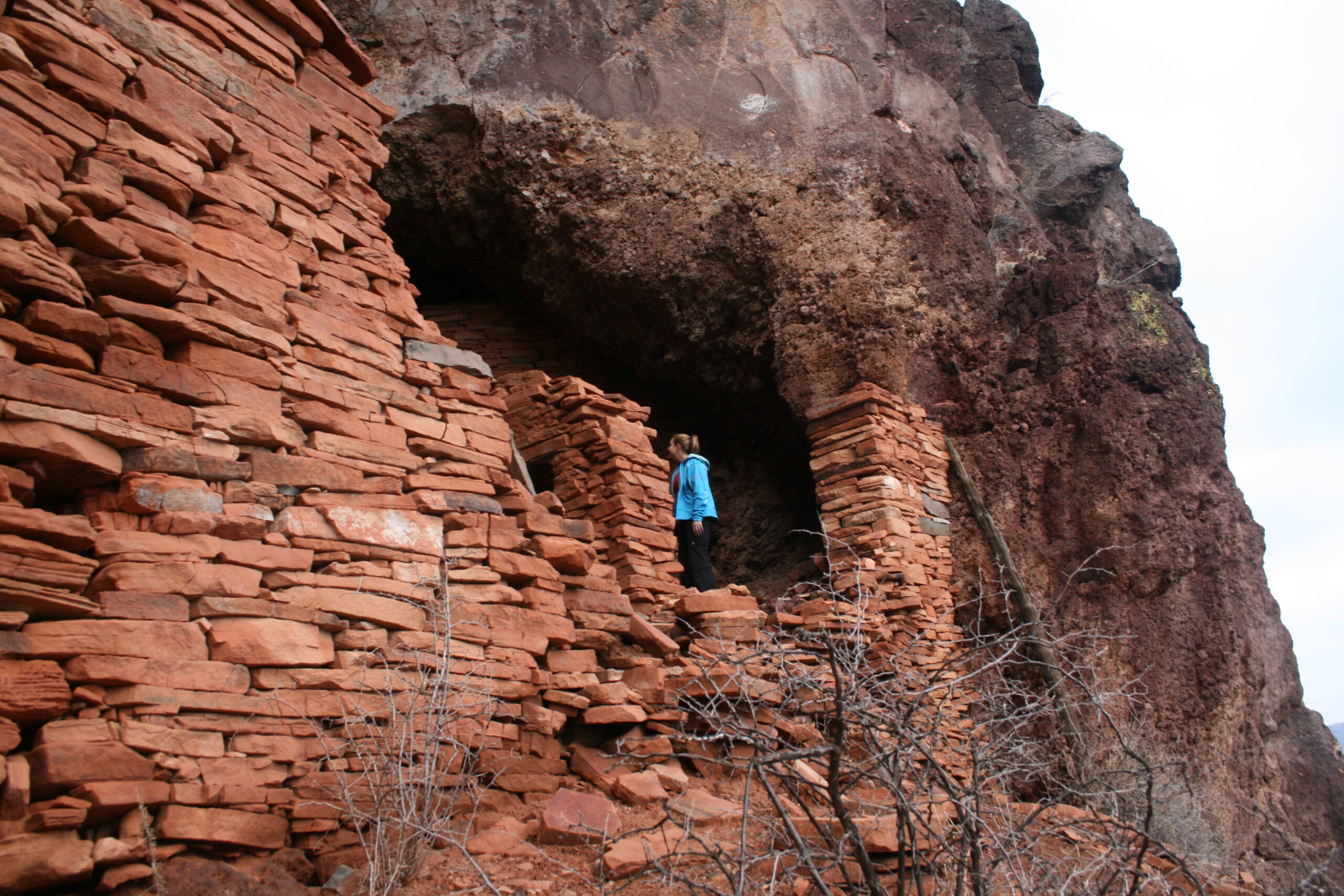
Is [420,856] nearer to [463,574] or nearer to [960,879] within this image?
[463,574]

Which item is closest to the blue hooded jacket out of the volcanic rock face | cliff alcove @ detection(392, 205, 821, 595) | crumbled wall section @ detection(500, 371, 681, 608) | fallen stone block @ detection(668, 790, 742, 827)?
crumbled wall section @ detection(500, 371, 681, 608)

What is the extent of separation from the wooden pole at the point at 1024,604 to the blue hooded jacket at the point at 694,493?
2.08m

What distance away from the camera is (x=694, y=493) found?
6496 millimetres

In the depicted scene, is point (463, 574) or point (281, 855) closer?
point (281, 855)

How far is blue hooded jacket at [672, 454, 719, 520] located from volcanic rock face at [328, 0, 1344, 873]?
1321mm

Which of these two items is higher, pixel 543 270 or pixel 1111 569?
pixel 543 270

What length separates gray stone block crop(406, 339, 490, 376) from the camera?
12.7 ft

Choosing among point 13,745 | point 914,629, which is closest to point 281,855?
point 13,745

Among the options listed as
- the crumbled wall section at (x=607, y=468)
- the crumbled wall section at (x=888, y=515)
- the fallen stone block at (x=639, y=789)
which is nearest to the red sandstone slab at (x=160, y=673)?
the fallen stone block at (x=639, y=789)

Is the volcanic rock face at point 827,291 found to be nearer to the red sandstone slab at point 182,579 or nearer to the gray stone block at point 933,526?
the gray stone block at point 933,526

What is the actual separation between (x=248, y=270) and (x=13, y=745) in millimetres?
1798

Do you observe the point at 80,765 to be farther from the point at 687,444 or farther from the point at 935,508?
the point at 935,508

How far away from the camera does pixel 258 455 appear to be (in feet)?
10.1

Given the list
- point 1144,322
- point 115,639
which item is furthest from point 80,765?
point 1144,322
